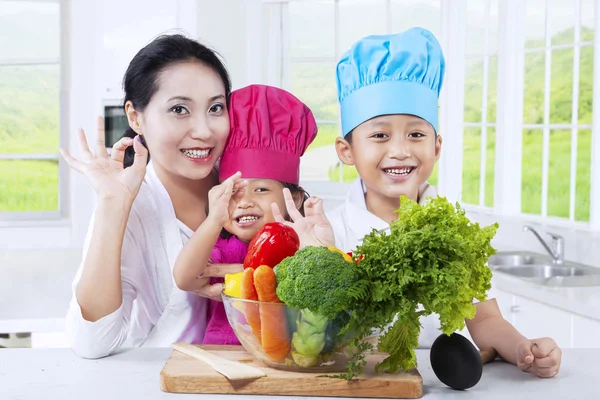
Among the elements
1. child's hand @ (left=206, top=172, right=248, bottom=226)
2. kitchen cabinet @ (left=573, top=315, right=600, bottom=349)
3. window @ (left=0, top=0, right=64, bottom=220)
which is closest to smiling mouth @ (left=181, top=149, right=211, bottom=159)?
child's hand @ (left=206, top=172, right=248, bottom=226)

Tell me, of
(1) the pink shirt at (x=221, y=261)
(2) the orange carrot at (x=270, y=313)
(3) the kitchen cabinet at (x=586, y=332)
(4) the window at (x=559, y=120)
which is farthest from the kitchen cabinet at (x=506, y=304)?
(4) the window at (x=559, y=120)

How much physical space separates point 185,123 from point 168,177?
0.15m

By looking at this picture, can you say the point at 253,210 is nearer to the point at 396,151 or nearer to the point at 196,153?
the point at 196,153

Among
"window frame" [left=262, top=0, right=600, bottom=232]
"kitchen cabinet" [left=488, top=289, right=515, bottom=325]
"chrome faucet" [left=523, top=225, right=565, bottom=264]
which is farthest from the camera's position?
"window frame" [left=262, top=0, right=600, bottom=232]

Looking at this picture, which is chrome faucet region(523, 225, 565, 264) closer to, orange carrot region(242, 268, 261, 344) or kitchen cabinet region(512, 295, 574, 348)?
kitchen cabinet region(512, 295, 574, 348)

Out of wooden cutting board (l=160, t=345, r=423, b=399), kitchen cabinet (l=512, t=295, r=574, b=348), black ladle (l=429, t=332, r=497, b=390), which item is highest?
black ladle (l=429, t=332, r=497, b=390)

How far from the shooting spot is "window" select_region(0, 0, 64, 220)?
4297 millimetres

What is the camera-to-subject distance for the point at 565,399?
48.5 inches

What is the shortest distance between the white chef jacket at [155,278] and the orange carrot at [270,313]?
481 mm

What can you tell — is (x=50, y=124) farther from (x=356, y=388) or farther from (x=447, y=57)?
(x=356, y=388)

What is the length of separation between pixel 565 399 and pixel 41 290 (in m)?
2.70

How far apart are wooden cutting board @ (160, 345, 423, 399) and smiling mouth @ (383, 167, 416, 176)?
1.81ft

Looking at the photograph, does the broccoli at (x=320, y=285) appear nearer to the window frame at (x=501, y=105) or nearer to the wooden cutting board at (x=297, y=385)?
the wooden cutting board at (x=297, y=385)


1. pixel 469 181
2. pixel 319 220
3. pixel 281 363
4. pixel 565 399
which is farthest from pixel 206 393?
pixel 469 181
